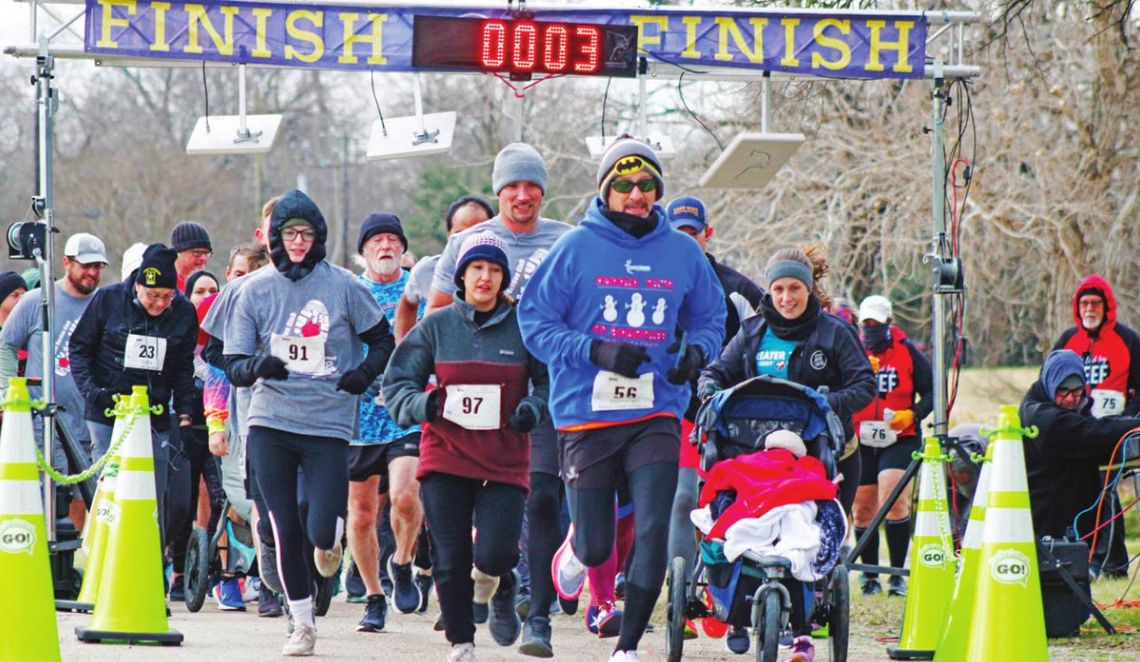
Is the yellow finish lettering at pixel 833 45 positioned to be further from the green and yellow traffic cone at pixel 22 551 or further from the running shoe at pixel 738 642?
the green and yellow traffic cone at pixel 22 551

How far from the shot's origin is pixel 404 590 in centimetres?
1078

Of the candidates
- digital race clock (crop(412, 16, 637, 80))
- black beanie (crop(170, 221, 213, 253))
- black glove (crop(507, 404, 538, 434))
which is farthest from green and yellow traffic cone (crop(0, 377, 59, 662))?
digital race clock (crop(412, 16, 637, 80))

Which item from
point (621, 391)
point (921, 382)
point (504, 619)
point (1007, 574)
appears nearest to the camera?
point (1007, 574)

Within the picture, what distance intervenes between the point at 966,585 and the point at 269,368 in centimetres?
324

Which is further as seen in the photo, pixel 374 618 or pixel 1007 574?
pixel 374 618

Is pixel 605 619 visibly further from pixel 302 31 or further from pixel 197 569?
pixel 302 31

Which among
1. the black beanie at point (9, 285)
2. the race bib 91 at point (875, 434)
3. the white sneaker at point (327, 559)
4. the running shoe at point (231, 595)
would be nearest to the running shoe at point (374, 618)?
the white sneaker at point (327, 559)

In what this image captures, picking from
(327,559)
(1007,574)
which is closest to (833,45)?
(327,559)

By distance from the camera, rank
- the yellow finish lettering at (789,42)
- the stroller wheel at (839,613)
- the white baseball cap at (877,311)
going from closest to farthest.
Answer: the stroller wheel at (839,613) → the yellow finish lettering at (789,42) → the white baseball cap at (877,311)

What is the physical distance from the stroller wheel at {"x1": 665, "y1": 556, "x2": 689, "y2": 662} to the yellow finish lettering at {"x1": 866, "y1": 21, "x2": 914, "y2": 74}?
4.93 m

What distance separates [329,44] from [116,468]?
3.18 meters

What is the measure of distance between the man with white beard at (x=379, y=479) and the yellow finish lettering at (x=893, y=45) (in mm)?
3395

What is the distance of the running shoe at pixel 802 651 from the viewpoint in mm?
8047

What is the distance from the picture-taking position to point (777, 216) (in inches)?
988
